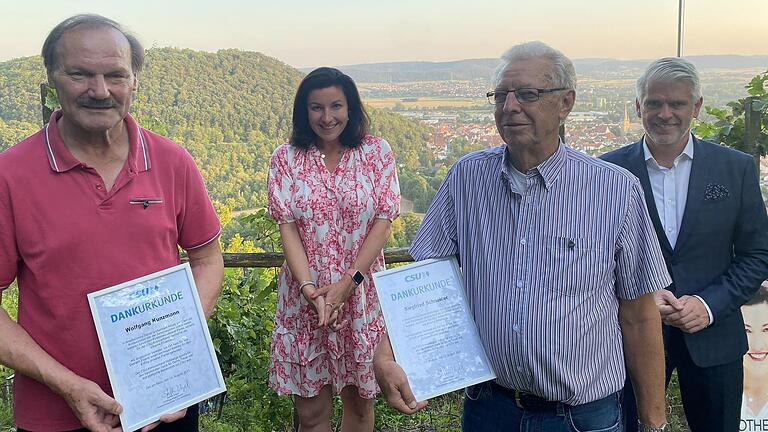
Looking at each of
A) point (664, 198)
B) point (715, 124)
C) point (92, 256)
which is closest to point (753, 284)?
point (664, 198)

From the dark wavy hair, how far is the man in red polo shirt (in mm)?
1323

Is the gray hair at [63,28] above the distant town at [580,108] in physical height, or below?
above

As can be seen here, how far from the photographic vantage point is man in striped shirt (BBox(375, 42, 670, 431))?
1.94 metres

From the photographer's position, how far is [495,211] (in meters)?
2.05

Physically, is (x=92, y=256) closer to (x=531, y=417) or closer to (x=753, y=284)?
(x=531, y=417)

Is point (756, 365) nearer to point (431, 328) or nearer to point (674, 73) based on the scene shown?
point (674, 73)

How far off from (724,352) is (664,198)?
69 cm

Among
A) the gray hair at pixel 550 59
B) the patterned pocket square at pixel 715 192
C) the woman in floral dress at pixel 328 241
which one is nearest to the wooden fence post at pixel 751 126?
the patterned pocket square at pixel 715 192

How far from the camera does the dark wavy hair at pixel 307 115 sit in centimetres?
338

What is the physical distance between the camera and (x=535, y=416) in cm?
201

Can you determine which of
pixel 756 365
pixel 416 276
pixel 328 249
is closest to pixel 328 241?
pixel 328 249

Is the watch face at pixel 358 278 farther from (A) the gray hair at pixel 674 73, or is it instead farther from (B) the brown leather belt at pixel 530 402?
(A) the gray hair at pixel 674 73

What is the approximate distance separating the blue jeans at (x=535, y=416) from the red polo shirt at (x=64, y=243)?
1131 millimetres
